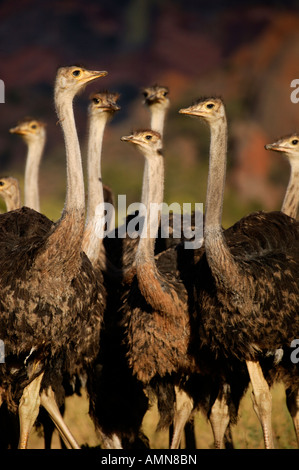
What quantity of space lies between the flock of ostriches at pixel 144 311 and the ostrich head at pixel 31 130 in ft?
5.49

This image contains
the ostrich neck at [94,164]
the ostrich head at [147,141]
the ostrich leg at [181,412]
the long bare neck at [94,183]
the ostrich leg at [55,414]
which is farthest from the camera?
the ostrich neck at [94,164]

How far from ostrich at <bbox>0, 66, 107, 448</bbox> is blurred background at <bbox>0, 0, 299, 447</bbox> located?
17893mm

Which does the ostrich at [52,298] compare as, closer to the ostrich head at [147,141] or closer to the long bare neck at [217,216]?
the ostrich head at [147,141]

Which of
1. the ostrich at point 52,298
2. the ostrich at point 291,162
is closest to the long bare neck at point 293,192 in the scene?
the ostrich at point 291,162

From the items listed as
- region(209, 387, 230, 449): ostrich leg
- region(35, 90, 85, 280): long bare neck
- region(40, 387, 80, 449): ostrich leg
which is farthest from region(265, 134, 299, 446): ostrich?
region(40, 387, 80, 449): ostrich leg

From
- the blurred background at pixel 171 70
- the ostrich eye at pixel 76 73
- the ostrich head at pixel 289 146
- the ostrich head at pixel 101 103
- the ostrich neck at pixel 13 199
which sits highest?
the blurred background at pixel 171 70

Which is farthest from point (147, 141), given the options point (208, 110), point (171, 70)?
point (171, 70)

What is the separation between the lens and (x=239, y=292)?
680cm

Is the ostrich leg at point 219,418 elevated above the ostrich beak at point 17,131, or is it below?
below

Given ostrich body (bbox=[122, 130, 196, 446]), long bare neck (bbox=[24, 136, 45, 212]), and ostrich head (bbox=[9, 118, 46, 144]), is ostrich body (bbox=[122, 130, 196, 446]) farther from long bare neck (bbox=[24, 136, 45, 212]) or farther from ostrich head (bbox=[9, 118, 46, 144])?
ostrich head (bbox=[9, 118, 46, 144])

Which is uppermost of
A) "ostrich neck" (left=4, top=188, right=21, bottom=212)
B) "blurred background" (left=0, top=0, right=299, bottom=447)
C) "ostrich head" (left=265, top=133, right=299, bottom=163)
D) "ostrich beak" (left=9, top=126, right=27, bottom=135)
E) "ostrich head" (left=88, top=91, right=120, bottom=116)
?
"blurred background" (left=0, top=0, right=299, bottom=447)

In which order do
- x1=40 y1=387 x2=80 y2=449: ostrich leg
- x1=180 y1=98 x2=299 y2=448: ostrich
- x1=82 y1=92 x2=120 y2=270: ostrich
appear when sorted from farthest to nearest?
x1=82 y1=92 x2=120 y2=270: ostrich
x1=40 y1=387 x2=80 y2=449: ostrich leg
x1=180 y1=98 x2=299 y2=448: ostrich

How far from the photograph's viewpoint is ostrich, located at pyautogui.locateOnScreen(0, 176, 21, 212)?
9586 mm

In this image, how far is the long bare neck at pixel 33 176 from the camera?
1007 cm
